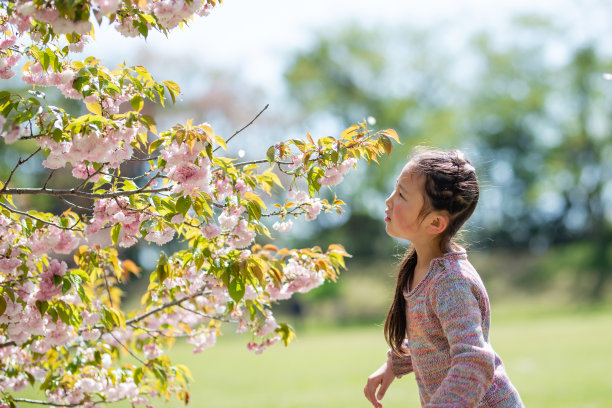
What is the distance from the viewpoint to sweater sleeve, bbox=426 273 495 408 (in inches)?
72.9

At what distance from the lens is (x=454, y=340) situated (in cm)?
194

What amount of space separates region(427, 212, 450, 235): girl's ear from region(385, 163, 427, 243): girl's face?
1.0 inches

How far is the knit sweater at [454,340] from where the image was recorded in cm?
186

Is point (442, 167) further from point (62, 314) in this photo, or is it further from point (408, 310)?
point (62, 314)

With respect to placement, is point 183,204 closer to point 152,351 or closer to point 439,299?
point 439,299

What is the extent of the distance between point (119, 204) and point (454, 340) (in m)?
1.40

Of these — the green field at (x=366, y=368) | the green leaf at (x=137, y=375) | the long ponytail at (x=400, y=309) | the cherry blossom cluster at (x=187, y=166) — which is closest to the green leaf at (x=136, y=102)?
the cherry blossom cluster at (x=187, y=166)

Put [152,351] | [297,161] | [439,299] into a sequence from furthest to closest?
[152,351] < [297,161] < [439,299]

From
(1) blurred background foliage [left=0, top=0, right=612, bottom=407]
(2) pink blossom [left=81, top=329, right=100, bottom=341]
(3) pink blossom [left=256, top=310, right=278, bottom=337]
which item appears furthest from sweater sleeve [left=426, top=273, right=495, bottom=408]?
(1) blurred background foliage [left=0, top=0, right=612, bottom=407]

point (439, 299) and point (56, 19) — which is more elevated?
point (56, 19)

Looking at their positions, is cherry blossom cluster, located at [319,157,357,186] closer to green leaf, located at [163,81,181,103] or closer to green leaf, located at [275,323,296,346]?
green leaf, located at [163,81,181,103]

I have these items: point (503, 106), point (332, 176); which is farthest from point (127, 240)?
point (503, 106)

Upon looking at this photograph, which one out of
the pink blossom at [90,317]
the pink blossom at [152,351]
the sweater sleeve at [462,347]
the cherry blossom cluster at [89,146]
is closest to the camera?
the sweater sleeve at [462,347]

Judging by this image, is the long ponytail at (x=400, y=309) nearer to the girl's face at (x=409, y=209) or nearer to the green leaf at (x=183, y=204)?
the girl's face at (x=409, y=209)
